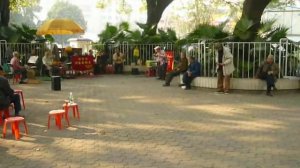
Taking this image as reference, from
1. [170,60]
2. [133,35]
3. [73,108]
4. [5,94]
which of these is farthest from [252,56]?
[133,35]

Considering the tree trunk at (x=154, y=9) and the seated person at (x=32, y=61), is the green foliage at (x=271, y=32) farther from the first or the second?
the tree trunk at (x=154, y=9)

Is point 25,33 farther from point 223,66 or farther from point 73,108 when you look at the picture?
point 73,108

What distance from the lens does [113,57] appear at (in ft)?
71.6

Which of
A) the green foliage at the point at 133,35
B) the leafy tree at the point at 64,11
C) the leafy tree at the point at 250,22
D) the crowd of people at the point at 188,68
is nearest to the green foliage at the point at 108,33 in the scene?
the green foliage at the point at 133,35

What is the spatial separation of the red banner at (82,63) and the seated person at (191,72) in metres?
6.67

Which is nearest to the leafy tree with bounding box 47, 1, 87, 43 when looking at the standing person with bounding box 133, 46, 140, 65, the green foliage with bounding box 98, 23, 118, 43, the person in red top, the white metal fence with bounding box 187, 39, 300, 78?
the green foliage with bounding box 98, 23, 118, 43

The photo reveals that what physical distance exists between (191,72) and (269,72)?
278 centimetres

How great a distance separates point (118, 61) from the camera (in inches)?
854

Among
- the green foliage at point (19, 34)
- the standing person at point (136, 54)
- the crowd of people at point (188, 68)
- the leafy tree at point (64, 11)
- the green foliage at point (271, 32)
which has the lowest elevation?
the crowd of people at point (188, 68)

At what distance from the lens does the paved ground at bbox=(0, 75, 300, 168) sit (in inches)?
254

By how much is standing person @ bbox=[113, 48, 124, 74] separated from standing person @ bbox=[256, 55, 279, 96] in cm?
980

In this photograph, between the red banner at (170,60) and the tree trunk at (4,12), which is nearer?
the red banner at (170,60)

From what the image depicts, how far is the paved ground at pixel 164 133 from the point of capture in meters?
6.45

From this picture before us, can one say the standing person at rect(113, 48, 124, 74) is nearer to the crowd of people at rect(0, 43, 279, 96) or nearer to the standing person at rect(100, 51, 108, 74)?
the crowd of people at rect(0, 43, 279, 96)
